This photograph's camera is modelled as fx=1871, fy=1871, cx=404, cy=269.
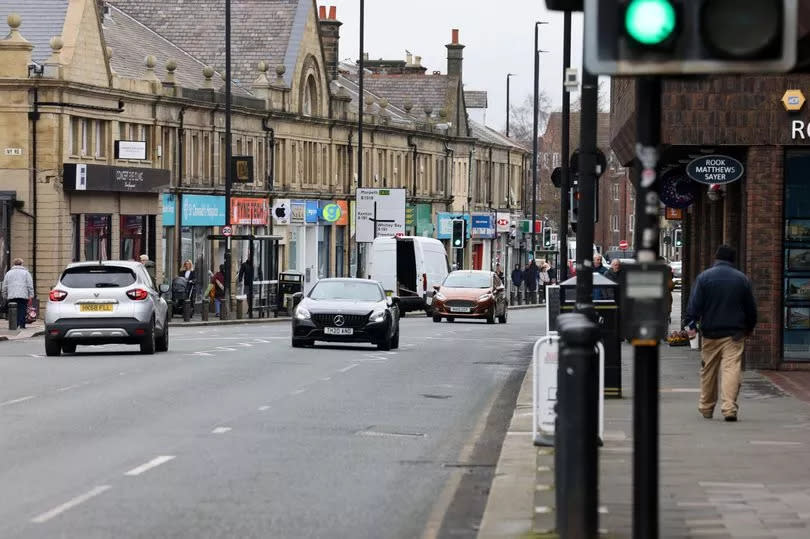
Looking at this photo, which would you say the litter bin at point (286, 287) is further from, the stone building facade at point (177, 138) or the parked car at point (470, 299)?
the parked car at point (470, 299)

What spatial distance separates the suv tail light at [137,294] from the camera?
30.9 meters

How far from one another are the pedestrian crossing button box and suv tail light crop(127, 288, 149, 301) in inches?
927

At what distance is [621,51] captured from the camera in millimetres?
7492

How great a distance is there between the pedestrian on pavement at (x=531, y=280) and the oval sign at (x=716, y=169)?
194 feet

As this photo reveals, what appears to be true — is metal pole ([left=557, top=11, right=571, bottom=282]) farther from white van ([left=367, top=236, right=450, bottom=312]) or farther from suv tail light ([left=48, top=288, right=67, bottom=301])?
white van ([left=367, top=236, right=450, bottom=312])

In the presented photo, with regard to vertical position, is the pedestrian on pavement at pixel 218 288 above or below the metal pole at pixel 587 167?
below

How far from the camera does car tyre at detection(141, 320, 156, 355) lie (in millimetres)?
31266

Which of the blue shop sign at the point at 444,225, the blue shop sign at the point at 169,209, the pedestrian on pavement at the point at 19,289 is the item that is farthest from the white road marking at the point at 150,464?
the blue shop sign at the point at 444,225

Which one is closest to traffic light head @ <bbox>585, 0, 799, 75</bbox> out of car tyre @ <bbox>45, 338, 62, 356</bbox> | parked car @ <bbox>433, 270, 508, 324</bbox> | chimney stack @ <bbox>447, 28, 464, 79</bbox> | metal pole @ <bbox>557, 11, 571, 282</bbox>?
metal pole @ <bbox>557, 11, 571, 282</bbox>

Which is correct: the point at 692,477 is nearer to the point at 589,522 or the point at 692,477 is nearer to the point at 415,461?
the point at 415,461

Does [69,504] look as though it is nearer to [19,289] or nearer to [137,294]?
[137,294]

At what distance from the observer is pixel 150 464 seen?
14492 mm

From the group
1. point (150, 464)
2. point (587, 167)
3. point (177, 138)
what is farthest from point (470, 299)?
point (150, 464)

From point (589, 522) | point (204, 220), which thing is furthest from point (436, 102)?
point (589, 522)
